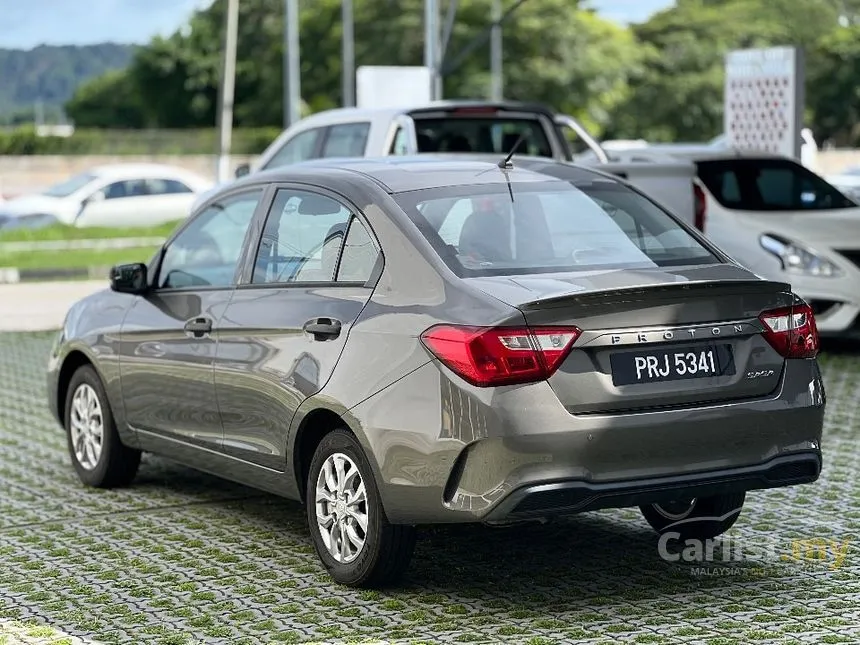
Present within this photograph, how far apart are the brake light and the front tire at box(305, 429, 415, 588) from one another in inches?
58.7

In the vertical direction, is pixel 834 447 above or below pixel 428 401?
below

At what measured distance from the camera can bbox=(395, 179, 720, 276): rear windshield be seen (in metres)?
6.36

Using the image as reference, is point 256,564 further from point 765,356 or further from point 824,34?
point 824,34

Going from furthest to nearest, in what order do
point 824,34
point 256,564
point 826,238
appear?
point 824,34, point 826,238, point 256,564

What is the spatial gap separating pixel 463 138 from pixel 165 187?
69.1ft

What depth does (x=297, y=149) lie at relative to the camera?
14992mm

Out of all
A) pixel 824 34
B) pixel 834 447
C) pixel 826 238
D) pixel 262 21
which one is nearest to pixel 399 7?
pixel 262 21

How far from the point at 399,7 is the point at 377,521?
206ft

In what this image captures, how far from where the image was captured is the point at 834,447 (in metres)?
9.45

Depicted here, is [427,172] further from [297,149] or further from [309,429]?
[297,149]

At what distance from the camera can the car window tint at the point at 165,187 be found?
33906 millimetres

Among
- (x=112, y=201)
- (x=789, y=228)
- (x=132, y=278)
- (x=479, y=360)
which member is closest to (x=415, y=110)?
(x=789, y=228)

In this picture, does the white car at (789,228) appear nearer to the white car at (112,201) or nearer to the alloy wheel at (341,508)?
the alloy wheel at (341,508)

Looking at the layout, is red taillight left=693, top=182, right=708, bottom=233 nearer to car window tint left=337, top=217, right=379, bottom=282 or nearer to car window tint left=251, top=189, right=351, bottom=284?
car window tint left=251, top=189, right=351, bottom=284
